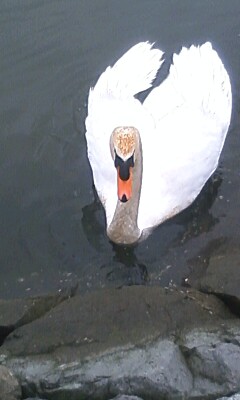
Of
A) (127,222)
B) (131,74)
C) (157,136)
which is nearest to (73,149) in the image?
(131,74)

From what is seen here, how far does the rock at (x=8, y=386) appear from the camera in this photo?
20.4 ft

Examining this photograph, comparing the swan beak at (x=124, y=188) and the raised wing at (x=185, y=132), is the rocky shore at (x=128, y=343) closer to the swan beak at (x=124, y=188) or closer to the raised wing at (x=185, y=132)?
the swan beak at (x=124, y=188)

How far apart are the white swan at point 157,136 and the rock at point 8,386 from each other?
243cm

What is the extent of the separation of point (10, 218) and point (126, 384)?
335 cm

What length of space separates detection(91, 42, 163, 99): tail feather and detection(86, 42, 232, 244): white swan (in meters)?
0.01

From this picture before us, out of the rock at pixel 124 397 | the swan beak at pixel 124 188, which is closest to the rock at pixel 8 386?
the rock at pixel 124 397

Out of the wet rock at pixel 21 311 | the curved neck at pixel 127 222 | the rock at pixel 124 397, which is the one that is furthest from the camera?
the curved neck at pixel 127 222

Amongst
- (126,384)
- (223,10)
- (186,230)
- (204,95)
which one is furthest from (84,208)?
(223,10)

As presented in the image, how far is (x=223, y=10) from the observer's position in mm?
12164

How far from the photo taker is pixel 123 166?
8227mm

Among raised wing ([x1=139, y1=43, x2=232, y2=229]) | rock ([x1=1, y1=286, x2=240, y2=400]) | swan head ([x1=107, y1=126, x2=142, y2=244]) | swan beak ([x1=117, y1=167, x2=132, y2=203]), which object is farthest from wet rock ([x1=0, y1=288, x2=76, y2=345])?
raised wing ([x1=139, y1=43, x2=232, y2=229])

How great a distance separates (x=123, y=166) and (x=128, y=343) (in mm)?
2027

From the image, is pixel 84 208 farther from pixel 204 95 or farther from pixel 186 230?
pixel 204 95

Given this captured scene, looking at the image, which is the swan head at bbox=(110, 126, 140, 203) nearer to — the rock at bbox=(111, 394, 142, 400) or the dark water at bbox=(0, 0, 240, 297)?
the dark water at bbox=(0, 0, 240, 297)
